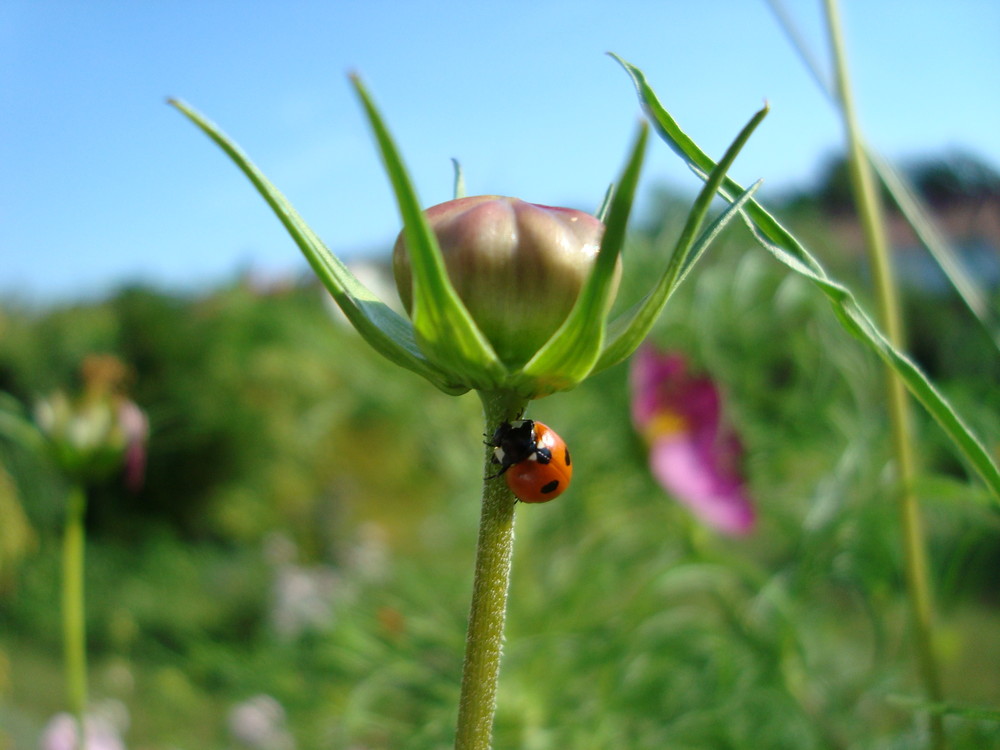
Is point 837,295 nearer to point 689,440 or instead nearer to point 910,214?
point 910,214

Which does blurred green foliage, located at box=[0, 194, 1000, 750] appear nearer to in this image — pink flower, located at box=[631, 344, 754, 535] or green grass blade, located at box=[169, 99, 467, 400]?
pink flower, located at box=[631, 344, 754, 535]

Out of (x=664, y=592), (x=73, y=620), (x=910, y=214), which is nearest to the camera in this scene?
(x=910, y=214)

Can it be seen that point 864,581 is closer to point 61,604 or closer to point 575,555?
point 575,555

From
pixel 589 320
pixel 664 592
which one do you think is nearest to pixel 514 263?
pixel 589 320

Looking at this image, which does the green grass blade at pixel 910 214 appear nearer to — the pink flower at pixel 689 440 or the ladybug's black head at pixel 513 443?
the ladybug's black head at pixel 513 443

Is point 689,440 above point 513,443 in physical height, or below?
above

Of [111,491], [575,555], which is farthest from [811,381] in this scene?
[111,491]
